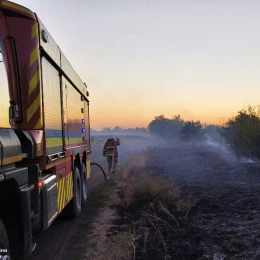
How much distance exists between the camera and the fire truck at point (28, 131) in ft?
→ 12.4

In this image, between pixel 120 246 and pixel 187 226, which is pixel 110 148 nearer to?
pixel 187 226

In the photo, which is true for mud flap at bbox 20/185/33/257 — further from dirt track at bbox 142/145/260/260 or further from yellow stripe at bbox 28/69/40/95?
dirt track at bbox 142/145/260/260

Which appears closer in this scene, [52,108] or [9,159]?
[9,159]

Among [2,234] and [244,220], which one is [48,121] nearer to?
[2,234]

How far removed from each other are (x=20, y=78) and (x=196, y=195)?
704 cm

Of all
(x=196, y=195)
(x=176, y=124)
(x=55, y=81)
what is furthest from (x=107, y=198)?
(x=176, y=124)

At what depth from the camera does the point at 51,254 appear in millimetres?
5629

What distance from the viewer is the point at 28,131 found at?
4496mm

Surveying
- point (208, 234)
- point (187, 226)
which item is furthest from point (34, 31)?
point (187, 226)

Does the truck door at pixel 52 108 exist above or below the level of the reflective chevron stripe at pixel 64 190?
above

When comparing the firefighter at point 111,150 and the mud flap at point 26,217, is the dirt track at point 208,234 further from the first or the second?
the firefighter at point 111,150

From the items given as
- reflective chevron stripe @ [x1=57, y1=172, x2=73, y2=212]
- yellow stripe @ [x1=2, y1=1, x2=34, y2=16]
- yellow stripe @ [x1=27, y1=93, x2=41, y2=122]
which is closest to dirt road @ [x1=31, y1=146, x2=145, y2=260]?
reflective chevron stripe @ [x1=57, y1=172, x2=73, y2=212]

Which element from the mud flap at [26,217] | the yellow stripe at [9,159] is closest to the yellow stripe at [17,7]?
the yellow stripe at [9,159]

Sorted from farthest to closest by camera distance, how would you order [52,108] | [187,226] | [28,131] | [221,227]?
[187,226]
[221,227]
[52,108]
[28,131]
